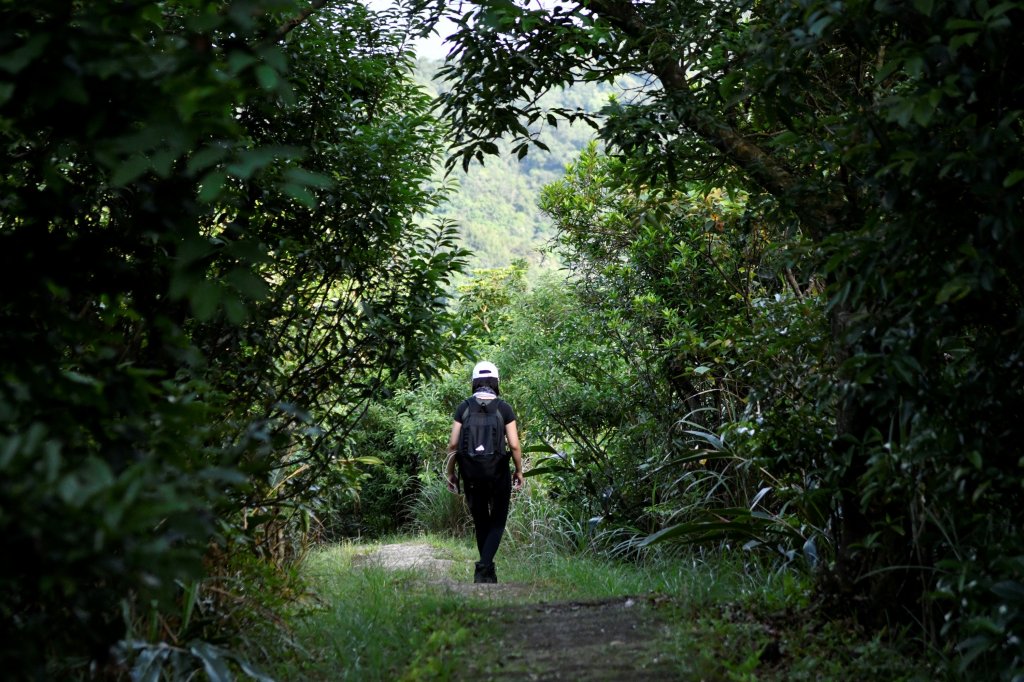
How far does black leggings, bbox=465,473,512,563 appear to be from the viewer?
748 cm

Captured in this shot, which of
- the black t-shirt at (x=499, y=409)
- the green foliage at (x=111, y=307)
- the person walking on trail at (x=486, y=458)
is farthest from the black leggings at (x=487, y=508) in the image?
the green foliage at (x=111, y=307)

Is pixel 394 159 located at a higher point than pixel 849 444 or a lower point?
higher

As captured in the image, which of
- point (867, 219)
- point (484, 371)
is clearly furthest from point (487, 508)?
point (867, 219)

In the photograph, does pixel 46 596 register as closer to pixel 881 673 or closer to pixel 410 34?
pixel 881 673

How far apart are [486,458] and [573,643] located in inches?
112

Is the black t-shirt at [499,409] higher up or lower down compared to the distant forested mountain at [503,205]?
lower down

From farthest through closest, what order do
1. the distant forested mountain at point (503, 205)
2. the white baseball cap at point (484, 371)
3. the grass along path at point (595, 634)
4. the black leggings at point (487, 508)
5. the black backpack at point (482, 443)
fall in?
the distant forested mountain at point (503, 205) < the white baseball cap at point (484, 371) < the black leggings at point (487, 508) < the black backpack at point (482, 443) < the grass along path at point (595, 634)

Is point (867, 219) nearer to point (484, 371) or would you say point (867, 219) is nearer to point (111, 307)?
point (111, 307)

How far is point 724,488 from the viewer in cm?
743

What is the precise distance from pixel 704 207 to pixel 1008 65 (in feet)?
16.1

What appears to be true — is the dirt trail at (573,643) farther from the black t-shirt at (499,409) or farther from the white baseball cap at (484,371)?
the white baseball cap at (484,371)

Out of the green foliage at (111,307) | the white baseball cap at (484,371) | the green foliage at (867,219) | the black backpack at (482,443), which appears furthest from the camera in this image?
the white baseball cap at (484,371)

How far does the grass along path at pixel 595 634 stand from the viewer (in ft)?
13.5

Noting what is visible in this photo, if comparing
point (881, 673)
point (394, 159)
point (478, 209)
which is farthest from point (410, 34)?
point (478, 209)
